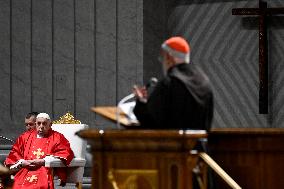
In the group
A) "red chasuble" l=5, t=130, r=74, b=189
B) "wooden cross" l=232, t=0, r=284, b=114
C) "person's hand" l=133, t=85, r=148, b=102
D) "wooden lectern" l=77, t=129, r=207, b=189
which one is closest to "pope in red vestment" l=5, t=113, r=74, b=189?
"red chasuble" l=5, t=130, r=74, b=189

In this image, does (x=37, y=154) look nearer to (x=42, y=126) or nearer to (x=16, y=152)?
(x=16, y=152)

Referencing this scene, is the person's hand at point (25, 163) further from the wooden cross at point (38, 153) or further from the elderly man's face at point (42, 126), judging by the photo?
the elderly man's face at point (42, 126)

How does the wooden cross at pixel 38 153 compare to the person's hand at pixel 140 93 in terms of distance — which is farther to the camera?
the wooden cross at pixel 38 153

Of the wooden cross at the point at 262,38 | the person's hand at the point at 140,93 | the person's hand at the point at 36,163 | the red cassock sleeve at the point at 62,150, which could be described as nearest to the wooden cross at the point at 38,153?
the red cassock sleeve at the point at 62,150

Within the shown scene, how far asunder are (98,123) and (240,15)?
2666 mm

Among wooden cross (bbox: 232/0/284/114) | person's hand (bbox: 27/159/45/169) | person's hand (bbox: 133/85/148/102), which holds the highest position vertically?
wooden cross (bbox: 232/0/284/114)

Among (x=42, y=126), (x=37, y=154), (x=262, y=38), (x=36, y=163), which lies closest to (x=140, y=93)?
(x=36, y=163)

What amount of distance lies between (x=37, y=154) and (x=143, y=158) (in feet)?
17.0

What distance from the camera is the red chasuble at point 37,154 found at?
10523 millimetres

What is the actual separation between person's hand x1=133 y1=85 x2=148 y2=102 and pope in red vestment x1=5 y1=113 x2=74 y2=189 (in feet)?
15.2

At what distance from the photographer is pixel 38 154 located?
10.7 m

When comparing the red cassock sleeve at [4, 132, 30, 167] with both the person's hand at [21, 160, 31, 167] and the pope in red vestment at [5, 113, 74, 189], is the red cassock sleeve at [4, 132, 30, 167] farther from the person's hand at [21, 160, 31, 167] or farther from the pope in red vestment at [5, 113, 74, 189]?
the person's hand at [21, 160, 31, 167]

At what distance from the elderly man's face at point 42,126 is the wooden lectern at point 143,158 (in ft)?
15.8

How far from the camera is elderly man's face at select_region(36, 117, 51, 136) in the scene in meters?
10.6
